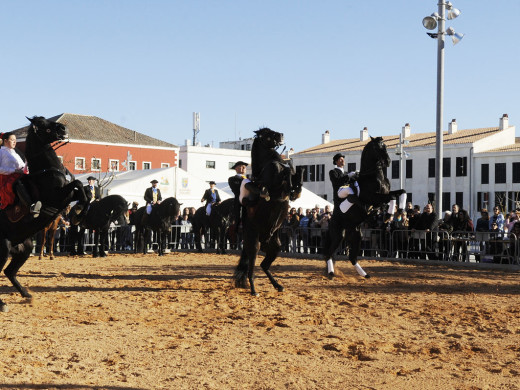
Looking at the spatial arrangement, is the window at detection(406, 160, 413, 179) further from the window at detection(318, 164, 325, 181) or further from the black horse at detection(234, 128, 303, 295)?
the black horse at detection(234, 128, 303, 295)

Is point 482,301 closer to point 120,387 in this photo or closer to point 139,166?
point 120,387

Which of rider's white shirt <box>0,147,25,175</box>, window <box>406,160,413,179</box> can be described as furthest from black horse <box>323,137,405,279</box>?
window <box>406,160,413,179</box>

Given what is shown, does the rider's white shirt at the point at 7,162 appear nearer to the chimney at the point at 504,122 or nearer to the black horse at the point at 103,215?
the black horse at the point at 103,215

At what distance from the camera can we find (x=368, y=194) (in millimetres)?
13797

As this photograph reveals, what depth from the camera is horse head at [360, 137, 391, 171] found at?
13.7 m

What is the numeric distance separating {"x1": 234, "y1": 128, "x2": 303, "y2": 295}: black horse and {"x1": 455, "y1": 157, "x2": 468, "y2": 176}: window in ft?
185

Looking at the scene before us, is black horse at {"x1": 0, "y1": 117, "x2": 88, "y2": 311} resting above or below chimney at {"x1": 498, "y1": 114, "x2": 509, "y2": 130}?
below

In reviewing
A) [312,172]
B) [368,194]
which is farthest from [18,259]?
Result: [312,172]

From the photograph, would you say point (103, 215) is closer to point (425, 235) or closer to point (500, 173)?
point (425, 235)

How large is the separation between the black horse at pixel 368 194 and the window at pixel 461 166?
176 ft

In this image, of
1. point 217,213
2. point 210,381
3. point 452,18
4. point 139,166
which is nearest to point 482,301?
point 210,381

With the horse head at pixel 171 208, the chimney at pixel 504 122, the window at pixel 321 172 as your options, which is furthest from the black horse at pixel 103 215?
the window at pixel 321 172

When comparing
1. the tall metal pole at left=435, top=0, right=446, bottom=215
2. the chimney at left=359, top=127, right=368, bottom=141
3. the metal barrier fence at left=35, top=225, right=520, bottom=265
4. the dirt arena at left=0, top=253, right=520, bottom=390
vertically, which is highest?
the chimney at left=359, top=127, right=368, bottom=141

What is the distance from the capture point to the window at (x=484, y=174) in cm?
6425
